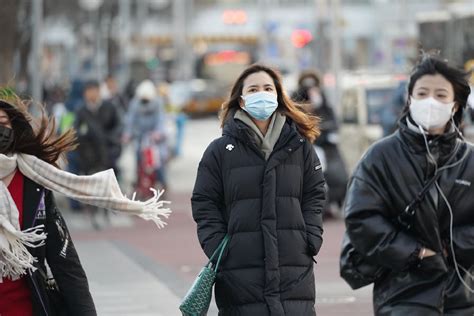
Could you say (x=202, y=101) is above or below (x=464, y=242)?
below

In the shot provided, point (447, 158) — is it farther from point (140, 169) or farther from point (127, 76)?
point (127, 76)

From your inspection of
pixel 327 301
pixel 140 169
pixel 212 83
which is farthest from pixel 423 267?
pixel 212 83

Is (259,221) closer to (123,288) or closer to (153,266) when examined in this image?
(123,288)

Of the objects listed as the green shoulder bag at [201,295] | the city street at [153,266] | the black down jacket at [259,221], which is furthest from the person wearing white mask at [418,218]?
the city street at [153,266]

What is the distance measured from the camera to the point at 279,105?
7.36 m

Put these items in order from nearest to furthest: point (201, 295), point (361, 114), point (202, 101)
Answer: point (201, 295) < point (361, 114) < point (202, 101)

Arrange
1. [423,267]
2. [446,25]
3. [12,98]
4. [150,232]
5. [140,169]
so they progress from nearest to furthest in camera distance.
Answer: [423,267] < [12,98] < [150,232] < [140,169] < [446,25]

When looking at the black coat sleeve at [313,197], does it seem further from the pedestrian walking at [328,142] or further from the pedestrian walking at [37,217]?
the pedestrian walking at [328,142]

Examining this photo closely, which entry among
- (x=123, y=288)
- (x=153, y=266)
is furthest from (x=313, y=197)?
(x=153, y=266)

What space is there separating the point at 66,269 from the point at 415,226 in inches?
61.3

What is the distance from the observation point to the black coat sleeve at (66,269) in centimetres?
664

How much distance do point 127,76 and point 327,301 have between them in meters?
64.8

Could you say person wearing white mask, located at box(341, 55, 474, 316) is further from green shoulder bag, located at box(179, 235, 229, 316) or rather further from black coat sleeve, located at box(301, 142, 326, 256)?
green shoulder bag, located at box(179, 235, 229, 316)

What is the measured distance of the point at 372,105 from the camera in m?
23.0
